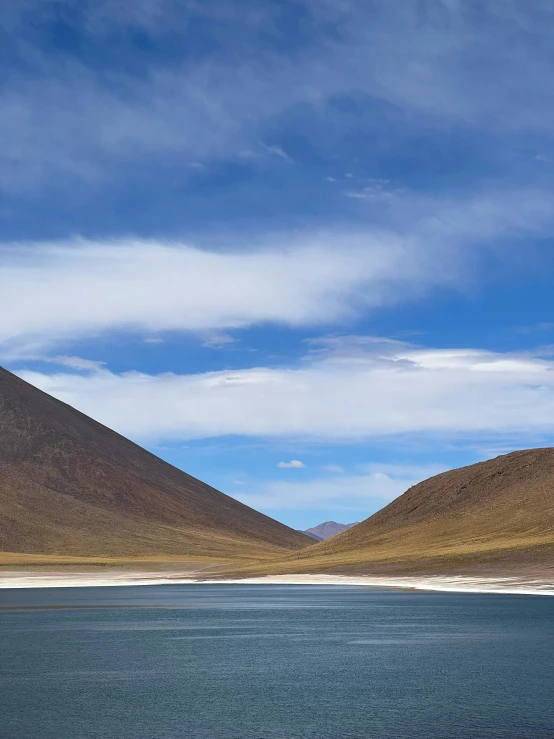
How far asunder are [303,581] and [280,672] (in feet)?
269

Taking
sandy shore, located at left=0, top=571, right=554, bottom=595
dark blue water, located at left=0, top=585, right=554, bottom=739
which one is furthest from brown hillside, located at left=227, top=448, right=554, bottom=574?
dark blue water, located at left=0, top=585, right=554, bottom=739

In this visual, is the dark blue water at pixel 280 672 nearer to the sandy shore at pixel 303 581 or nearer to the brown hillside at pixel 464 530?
the sandy shore at pixel 303 581

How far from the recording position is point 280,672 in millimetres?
38438

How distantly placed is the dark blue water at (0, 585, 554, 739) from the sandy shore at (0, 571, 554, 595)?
19419mm

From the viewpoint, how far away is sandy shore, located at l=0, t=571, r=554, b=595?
92062 mm

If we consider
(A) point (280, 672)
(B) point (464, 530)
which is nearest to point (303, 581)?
(B) point (464, 530)

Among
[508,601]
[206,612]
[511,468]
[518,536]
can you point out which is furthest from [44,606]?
[511,468]

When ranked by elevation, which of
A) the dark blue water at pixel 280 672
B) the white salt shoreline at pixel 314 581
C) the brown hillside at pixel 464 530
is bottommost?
the dark blue water at pixel 280 672

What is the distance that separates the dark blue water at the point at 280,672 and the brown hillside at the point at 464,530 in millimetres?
47978

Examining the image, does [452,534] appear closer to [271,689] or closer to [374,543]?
[374,543]

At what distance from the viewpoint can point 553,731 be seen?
996 inches

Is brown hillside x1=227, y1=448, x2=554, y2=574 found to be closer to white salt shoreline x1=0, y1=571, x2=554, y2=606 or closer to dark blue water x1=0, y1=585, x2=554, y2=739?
white salt shoreline x1=0, y1=571, x2=554, y2=606

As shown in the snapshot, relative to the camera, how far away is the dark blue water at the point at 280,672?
89.8ft

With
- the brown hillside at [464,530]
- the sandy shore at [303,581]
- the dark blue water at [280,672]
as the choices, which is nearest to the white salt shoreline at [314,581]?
the sandy shore at [303,581]
